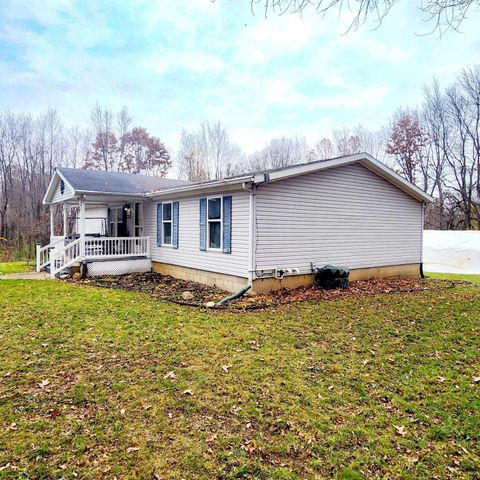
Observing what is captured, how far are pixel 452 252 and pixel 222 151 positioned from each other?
19987 millimetres

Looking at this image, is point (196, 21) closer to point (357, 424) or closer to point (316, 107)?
point (357, 424)

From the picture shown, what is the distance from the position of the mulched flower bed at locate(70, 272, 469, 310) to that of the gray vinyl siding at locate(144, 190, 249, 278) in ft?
2.16

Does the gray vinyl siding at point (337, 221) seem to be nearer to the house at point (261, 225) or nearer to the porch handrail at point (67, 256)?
the house at point (261, 225)

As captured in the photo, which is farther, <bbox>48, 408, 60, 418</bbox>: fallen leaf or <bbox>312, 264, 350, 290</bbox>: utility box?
<bbox>312, 264, 350, 290</bbox>: utility box

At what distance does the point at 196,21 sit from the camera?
522 centimetres

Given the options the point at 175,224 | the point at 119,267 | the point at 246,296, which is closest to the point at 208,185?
the point at 175,224

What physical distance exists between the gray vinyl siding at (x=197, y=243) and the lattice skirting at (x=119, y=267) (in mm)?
474

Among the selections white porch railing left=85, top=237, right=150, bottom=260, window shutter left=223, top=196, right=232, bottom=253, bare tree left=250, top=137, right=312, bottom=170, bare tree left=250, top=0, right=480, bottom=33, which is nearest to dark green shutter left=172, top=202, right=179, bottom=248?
white porch railing left=85, top=237, right=150, bottom=260

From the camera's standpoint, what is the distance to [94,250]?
41.2 feet

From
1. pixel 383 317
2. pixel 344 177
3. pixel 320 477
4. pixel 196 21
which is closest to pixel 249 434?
pixel 320 477

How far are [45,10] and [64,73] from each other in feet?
44.5

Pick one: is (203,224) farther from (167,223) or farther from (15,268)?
(15,268)

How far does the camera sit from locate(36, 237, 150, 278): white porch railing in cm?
1193

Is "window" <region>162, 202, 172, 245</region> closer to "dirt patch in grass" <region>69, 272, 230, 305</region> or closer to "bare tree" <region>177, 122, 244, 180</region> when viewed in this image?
"dirt patch in grass" <region>69, 272, 230, 305</region>
